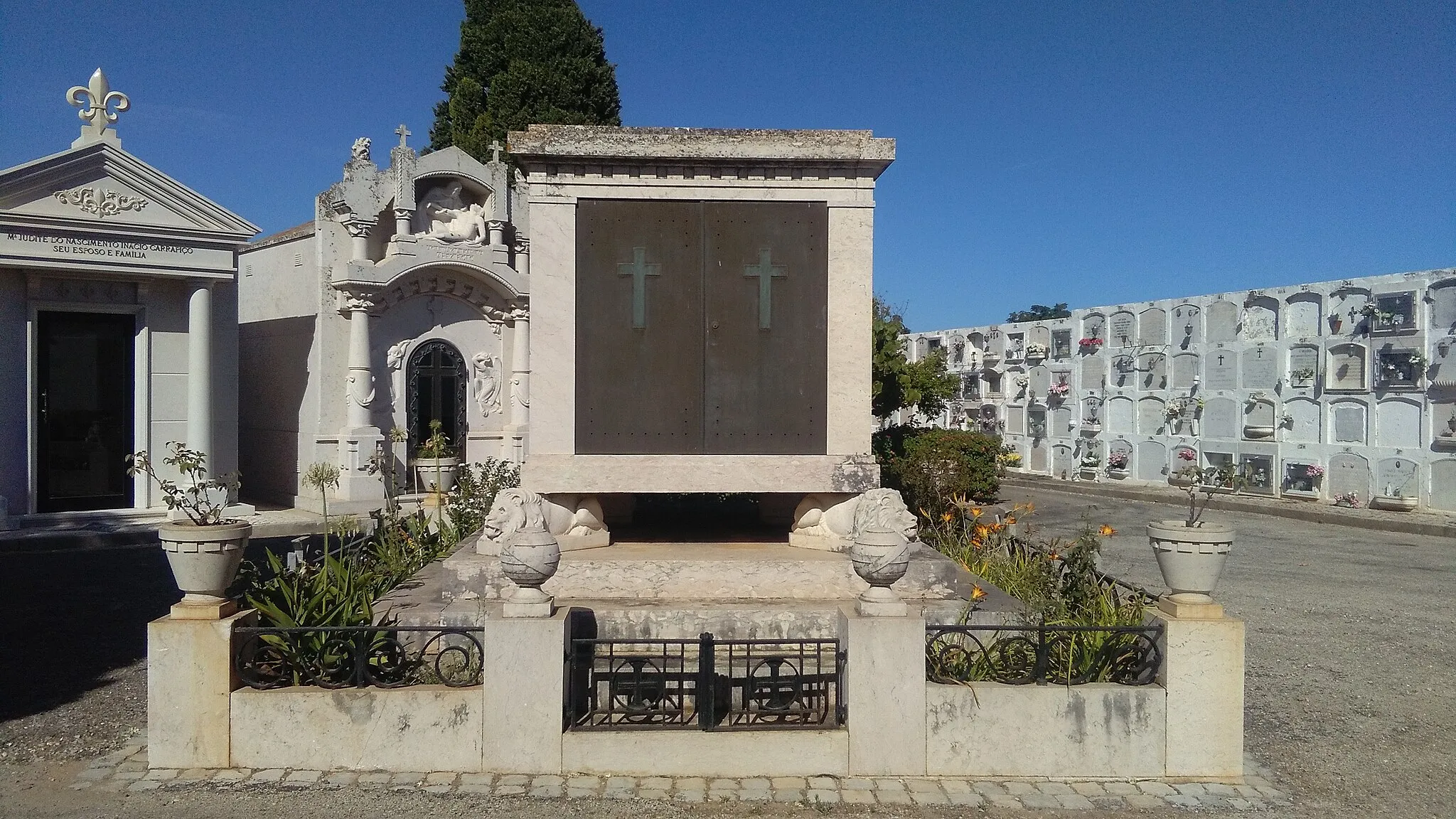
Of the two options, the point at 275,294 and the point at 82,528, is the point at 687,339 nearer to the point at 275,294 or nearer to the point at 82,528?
the point at 82,528

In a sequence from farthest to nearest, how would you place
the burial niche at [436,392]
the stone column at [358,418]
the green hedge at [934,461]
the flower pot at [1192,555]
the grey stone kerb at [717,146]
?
1. the burial niche at [436,392]
2. the stone column at [358,418]
3. the green hedge at [934,461]
4. the grey stone kerb at [717,146]
5. the flower pot at [1192,555]

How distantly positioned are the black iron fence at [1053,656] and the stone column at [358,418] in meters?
10.3

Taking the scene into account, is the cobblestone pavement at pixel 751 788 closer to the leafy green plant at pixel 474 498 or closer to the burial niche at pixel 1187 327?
the leafy green plant at pixel 474 498

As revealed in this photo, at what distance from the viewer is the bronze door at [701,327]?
5.91m

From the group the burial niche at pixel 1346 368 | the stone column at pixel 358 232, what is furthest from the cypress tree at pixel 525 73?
the burial niche at pixel 1346 368

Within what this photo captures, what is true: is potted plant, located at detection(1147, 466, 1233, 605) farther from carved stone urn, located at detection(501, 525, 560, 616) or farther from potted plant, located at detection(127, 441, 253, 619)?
potted plant, located at detection(127, 441, 253, 619)

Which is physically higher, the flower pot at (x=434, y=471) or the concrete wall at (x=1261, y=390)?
the concrete wall at (x=1261, y=390)

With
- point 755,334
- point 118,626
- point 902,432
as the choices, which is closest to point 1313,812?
point 755,334

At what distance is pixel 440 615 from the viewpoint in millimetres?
5305

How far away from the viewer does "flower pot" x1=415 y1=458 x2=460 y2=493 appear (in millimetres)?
13688

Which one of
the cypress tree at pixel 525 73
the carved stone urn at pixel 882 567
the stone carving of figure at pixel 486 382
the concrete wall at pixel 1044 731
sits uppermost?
the cypress tree at pixel 525 73

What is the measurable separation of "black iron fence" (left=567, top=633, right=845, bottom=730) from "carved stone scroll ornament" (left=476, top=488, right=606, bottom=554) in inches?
32.3

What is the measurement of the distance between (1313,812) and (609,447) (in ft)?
13.4

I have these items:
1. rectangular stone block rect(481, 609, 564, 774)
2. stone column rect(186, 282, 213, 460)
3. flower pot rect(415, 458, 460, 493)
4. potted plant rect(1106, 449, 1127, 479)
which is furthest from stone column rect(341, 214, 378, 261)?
potted plant rect(1106, 449, 1127, 479)
